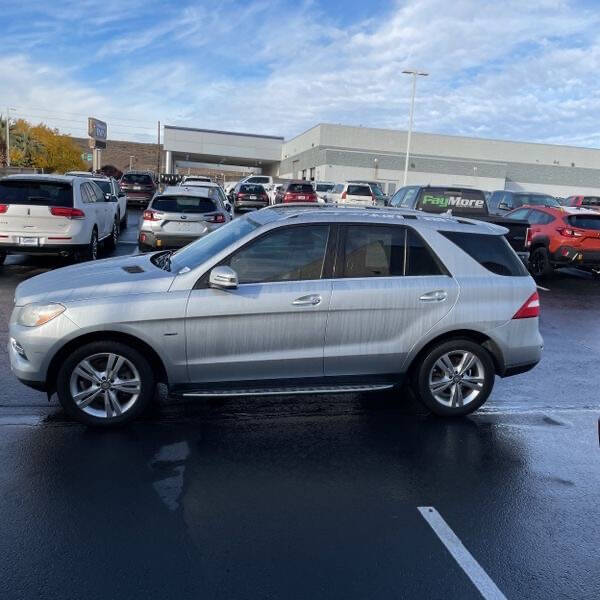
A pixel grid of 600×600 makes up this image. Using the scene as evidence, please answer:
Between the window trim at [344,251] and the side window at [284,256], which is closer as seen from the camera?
the side window at [284,256]

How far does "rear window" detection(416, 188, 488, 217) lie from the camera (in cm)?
1502

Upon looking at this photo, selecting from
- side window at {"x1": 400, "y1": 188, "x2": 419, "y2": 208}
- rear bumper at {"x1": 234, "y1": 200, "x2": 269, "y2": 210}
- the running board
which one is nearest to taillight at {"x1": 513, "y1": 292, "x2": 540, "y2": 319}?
the running board

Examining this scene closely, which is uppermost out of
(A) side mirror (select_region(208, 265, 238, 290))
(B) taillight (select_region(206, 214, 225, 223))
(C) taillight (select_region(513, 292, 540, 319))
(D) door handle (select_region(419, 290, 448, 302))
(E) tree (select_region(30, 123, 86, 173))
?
(E) tree (select_region(30, 123, 86, 173))

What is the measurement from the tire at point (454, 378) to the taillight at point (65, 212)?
7.88 meters

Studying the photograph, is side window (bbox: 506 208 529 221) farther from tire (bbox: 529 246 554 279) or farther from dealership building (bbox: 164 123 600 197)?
dealership building (bbox: 164 123 600 197)

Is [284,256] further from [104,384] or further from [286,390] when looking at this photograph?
[104,384]

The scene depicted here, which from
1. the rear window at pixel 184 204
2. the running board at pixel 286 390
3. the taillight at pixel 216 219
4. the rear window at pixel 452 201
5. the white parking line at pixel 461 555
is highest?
the rear window at pixel 452 201

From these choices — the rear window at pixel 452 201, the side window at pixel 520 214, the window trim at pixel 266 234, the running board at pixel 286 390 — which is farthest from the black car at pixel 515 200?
the running board at pixel 286 390

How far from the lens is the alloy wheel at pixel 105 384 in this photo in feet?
15.5

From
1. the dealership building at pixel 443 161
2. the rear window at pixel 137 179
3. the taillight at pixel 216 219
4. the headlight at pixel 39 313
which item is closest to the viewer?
the headlight at pixel 39 313

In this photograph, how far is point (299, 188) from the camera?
3042cm

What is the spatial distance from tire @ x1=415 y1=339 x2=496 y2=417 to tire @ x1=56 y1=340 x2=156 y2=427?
227 cm

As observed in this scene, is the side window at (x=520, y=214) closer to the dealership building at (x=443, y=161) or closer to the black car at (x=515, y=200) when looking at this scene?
the black car at (x=515, y=200)

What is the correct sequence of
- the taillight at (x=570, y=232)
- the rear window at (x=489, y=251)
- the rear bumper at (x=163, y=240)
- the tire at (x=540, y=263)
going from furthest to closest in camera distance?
the tire at (x=540, y=263) < the taillight at (x=570, y=232) < the rear bumper at (x=163, y=240) < the rear window at (x=489, y=251)
